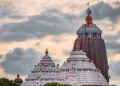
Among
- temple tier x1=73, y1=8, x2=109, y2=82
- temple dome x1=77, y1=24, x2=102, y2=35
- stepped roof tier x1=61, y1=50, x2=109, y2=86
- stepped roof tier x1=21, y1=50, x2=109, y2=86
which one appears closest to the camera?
stepped roof tier x1=21, y1=50, x2=109, y2=86

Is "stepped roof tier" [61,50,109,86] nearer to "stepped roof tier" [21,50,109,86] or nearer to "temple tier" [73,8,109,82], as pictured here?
"stepped roof tier" [21,50,109,86]

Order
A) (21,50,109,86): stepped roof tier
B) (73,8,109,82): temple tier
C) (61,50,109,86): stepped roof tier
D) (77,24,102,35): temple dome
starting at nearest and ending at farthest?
(21,50,109,86): stepped roof tier
(61,50,109,86): stepped roof tier
(73,8,109,82): temple tier
(77,24,102,35): temple dome

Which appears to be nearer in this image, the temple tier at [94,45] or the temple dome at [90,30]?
the temple tier at [94,45]

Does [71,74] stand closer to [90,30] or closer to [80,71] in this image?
[80,71]

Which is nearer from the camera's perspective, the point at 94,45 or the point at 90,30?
the point at 90,30

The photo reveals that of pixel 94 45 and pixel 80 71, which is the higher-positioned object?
pixel 94 45

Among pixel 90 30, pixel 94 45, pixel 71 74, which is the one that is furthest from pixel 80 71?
pixel 90 30

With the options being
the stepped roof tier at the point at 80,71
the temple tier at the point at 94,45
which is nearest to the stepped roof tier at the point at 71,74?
the stepped roof tier at the point at 80,71

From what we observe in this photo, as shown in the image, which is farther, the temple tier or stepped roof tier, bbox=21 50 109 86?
the temple tier

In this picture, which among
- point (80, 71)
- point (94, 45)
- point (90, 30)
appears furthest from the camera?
point (94, 45)

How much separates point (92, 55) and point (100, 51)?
92.9 inches

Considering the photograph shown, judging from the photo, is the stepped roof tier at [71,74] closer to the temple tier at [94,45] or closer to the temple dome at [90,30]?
the temple tier at [94,45]

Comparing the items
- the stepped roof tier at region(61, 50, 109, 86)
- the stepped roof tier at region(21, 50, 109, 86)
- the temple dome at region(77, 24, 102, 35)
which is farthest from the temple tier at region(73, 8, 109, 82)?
the stepped roof tier at region(21, 50, 109, 86)

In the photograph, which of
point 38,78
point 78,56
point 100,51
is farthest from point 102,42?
point 38,78
